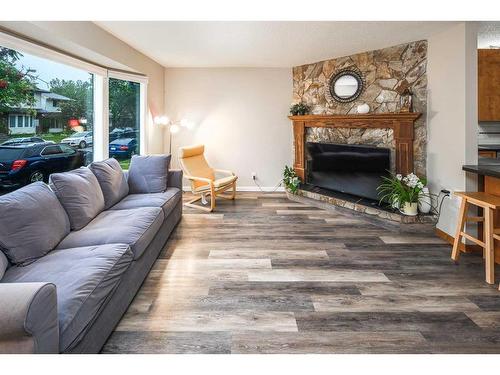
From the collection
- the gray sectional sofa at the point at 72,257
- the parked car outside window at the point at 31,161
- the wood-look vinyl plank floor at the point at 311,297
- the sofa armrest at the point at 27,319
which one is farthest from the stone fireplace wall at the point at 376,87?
the sofa armrest at the point at 27,319

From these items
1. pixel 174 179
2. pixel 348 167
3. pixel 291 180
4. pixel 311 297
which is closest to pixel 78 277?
pixel 311 297

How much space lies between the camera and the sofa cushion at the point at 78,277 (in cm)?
156

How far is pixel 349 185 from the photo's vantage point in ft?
17.7

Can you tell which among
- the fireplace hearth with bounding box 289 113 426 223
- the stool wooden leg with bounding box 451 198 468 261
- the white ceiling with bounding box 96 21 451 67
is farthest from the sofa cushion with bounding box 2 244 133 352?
the fireplace hearth with bounding box 289 113 426 223

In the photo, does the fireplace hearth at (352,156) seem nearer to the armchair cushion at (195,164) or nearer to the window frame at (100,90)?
the armchair cushion at (195,164)

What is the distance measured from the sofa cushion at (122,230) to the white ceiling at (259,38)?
198cm

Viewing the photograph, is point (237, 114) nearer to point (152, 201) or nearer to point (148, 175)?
point (148, 175)

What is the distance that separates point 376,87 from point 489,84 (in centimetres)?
135

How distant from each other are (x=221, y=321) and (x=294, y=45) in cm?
373

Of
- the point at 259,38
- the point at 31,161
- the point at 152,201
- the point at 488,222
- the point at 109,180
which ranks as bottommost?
the point at 488,222

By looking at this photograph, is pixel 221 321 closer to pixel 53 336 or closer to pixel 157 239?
pixel 53 336

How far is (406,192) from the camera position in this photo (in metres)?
4.25
